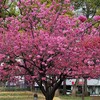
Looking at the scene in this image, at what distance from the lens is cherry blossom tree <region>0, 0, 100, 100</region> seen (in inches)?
473

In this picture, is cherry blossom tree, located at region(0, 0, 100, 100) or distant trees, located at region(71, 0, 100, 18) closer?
cherry blossom tree, located at region(0, 0, 100, 100)

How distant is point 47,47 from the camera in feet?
39.2

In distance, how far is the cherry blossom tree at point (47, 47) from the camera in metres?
12.0

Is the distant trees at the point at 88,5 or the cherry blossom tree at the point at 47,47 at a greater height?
the distant trees at the point at 88,5

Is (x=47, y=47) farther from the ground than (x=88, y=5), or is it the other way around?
(x=88, y=5)

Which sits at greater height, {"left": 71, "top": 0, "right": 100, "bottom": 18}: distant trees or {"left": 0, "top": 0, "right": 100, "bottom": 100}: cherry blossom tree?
{"left": 71, "top": 0, "right": 100, "bottom": 18}: distant trees

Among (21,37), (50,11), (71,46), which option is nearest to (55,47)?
(71,46)

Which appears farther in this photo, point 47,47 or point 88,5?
point 88,5

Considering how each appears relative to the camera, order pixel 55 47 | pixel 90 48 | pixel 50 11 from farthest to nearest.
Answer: pixel 50 11 < pixel 90 48 < pixel 55 47

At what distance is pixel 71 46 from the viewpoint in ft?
39.5

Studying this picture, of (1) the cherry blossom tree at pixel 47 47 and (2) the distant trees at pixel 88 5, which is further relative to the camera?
(2) the distant trees at pixel 88 5

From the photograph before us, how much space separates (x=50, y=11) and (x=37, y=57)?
8.32 ft

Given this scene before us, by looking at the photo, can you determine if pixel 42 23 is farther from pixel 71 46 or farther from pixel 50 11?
pixel 71 46

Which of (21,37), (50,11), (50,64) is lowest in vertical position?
(50,64)
